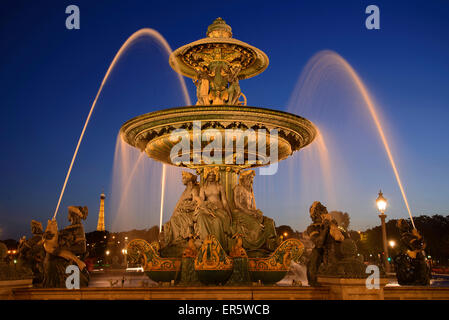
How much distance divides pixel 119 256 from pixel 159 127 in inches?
2601

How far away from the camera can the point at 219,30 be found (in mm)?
12633

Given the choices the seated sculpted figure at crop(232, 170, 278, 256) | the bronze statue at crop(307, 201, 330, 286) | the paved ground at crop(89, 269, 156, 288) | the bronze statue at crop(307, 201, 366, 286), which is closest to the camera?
the bronze statue at crop(307, 201, 366, 286)

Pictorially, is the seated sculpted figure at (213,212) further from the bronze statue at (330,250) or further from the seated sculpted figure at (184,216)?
the bronze statue at (330,250)

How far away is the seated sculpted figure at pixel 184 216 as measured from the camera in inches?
416

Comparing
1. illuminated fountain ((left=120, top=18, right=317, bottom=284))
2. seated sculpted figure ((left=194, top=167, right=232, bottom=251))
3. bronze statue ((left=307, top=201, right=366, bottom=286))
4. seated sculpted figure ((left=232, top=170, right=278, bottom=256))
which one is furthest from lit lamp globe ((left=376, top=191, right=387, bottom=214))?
bronze statue ((left=307, top=201, right=366, bottom=286))

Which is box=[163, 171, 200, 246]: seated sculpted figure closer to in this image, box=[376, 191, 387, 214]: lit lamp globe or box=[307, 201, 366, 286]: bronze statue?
box=[307, 201, 366, 286]: bronze statue

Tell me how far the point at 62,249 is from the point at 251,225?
435 cm

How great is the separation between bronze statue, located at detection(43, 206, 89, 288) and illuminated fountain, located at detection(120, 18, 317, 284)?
1.76 meters

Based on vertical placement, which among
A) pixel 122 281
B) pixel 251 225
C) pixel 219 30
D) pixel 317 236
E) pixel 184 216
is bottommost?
pixel 122 281

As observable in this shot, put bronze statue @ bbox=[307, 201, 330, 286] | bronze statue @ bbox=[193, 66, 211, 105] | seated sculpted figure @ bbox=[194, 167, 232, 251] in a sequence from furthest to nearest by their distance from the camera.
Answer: bronze statue @ bbox=[193, 66, 211, 105] < seated sculpted figure @ bbox=[194, 167, 232, 251] < bronze statue @ bbox=[307, 201, 330, 286]

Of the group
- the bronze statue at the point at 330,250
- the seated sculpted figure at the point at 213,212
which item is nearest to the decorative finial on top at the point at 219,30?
the seated sculpted figure at the point at 213,212

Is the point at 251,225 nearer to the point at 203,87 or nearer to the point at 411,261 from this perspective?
the point at 411,261

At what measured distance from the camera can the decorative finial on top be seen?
12.6m

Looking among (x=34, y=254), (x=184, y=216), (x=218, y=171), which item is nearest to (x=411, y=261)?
(x=218, y=171)
